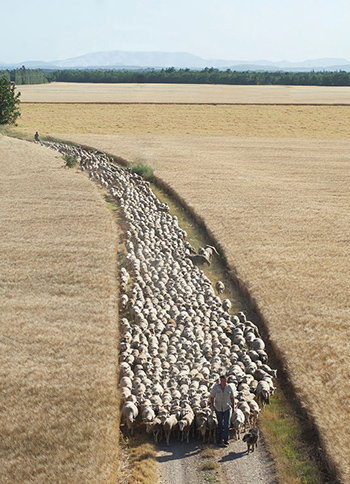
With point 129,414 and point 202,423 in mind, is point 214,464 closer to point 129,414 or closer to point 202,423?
point 202,423

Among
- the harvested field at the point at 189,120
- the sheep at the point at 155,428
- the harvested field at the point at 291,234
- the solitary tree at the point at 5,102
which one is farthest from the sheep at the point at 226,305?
the solitary tree at the point at 5,102

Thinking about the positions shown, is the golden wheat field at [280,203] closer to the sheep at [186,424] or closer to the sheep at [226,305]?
the sheep at [226,305]

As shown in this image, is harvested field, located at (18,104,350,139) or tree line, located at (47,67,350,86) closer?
harvested field, located at (18,104,350,139)

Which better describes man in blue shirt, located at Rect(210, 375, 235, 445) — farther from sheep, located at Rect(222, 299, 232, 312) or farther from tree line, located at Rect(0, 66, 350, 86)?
tree line, located at Rect(0, 66, 350, 86)

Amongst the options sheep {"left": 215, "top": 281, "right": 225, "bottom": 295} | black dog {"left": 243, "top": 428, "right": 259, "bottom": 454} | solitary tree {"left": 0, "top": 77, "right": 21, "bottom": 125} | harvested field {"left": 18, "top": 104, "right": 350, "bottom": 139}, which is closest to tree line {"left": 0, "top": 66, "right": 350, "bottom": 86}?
harvested field {"left": 18, "top": 104, "right": 350, "bottom": 139}

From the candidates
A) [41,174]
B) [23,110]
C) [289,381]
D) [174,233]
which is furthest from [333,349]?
[23,110]

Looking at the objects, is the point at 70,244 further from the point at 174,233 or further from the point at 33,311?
the point at 33,311
